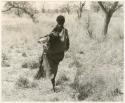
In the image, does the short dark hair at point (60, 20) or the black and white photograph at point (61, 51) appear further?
the black and white photograph at point (61, 51)

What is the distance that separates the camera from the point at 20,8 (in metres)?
10.0

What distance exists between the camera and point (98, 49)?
32.8 ft

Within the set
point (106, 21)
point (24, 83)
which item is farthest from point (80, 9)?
point (24, 83)

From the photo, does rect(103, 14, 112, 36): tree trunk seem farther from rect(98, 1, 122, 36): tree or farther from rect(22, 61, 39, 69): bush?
rect(22, 61, 39, 69): bush

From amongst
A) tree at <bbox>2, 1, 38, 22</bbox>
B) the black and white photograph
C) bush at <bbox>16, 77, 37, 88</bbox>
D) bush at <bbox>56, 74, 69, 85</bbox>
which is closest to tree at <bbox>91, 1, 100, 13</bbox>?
the black and white photograph

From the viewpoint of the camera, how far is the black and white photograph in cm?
917

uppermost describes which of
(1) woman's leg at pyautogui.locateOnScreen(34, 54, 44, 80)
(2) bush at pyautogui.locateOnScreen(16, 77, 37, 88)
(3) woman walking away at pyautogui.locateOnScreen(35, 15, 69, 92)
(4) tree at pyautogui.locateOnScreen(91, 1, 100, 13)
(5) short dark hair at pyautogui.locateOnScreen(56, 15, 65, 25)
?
(4) tree at pyautogui.locateOnScreen(91, 1, 100, 13)

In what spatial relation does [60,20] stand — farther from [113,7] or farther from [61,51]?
[113,7]

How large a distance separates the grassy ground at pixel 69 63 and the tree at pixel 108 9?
11 centimetres

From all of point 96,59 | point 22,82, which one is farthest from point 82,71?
point 22,82

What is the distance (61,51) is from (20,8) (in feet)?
4.38

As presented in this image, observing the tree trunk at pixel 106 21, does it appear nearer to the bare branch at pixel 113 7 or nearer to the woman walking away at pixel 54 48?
the bare branch at pixel 113 7

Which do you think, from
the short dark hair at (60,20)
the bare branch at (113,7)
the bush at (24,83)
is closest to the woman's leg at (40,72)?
the bush at (24,83)

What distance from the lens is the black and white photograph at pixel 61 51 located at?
9.17 m
